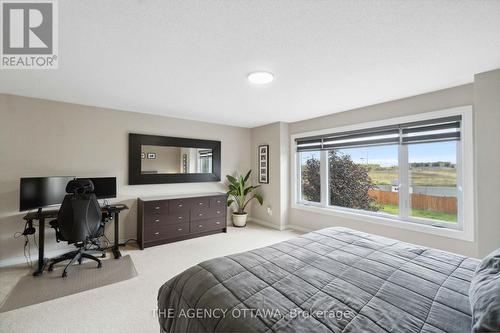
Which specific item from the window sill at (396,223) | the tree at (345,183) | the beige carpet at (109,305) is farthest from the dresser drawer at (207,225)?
the tree at (345,183)

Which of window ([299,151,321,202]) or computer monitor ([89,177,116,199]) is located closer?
computer monitor ([89,177,116,199])

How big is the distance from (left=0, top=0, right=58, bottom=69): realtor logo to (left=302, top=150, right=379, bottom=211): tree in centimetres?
402

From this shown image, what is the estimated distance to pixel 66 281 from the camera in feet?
8.09

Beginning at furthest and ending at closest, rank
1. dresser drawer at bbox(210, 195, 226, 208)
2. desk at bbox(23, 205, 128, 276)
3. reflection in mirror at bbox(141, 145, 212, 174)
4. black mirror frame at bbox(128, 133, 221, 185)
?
dresser drawer at bbox(210, 195, 226, 208) → reflection in mirror at bbox(141, 145, 212, 174) → black mirror frame at bbox(128, 133, 221, 185) → desk at bbox(23, 205, 128, 276)

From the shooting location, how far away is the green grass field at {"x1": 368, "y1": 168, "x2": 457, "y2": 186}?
277 cm

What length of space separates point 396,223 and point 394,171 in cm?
76

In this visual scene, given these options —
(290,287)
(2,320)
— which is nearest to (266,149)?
(290,287)

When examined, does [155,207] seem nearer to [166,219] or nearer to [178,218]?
[166,219]

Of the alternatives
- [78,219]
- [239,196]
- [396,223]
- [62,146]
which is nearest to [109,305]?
[78,219]

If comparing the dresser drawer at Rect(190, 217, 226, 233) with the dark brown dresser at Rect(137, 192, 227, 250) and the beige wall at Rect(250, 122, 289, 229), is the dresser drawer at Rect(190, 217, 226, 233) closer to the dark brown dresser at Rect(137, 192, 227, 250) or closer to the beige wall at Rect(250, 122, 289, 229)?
the dark brown dresser at Rect(137, 192, 227, 250)

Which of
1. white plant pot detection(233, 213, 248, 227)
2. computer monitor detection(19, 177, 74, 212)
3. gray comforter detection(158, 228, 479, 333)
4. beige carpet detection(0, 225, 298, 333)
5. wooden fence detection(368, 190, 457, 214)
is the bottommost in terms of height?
beige carpet detection(0, 225, 298, 333)

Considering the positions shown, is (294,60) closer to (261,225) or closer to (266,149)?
(266,149)

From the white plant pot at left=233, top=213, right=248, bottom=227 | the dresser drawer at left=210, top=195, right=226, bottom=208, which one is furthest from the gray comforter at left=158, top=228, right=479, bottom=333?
the white plant pot at left=233, top=213, right=248, bottom=227

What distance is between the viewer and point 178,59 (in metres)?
2.01
